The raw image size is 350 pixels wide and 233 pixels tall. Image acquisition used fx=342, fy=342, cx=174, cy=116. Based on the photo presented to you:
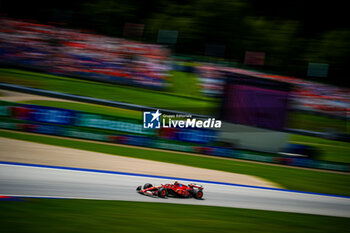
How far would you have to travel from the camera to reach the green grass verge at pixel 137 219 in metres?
Answer: 4.42

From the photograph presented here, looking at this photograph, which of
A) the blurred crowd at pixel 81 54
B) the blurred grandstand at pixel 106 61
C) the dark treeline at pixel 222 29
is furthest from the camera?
the dark treeline at pixel 222 29

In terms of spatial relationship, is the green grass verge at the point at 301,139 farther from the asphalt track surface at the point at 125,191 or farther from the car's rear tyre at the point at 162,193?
the car's rear tyre at the point at 162,193

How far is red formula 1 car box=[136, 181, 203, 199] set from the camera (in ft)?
19.1

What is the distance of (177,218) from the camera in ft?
17.4

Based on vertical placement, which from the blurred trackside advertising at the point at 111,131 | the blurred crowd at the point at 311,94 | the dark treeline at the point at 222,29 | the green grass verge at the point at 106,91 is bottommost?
the blurred trackside advertising at the point at 111,131

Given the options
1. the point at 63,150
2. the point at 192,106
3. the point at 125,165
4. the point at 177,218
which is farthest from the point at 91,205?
the point at 192,106

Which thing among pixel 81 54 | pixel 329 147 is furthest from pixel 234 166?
pixel 81 54

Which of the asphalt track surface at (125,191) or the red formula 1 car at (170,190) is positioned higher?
the red formula 1 car at (170,190)

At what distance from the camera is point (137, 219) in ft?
16.5

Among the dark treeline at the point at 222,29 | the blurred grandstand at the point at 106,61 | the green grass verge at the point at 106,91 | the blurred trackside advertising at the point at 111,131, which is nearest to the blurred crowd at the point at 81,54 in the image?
the blurred grandstand at the point at 106,61

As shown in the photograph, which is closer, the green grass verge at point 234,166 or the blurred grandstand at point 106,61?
the green grass verge at point 234,166

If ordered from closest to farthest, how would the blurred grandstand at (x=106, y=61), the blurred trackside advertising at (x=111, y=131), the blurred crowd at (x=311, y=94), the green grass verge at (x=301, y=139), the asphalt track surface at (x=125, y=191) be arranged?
the asphalt track surface at (x=125, y=191) → the blurred trackside advertising at (x=111, y=131) → the green grass verge at (x=301, y=139) → the blurred grandstand at (x=106, y=61) → the blurred crowd at (x=311, y=94)

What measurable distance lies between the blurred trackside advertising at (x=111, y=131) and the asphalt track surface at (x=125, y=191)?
3.01 m

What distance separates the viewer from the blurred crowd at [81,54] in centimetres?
1948
